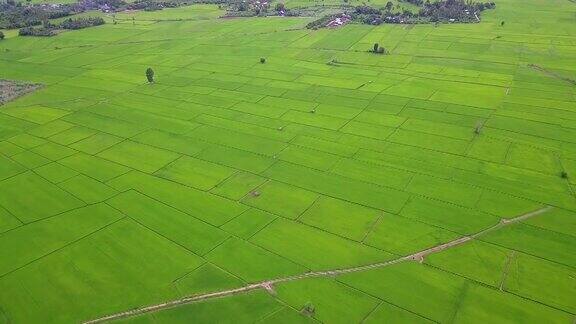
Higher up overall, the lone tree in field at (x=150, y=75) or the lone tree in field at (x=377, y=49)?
the lone tree in field at (x=150, y=75)

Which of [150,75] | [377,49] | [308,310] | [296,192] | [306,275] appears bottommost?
[306,275]

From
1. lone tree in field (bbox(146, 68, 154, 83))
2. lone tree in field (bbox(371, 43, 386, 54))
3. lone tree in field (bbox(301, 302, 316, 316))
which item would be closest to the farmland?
lone tree in field (bbox(301, 302, 316, 316))

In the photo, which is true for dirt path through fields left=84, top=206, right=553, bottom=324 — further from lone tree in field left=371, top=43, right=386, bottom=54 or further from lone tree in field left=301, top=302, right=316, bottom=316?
lone tree in field left=371, top=43, right=386, bottom=54

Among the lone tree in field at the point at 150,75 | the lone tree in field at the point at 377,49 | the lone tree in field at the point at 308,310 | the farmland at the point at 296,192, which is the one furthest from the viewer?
the lone tree in field at the point at 377,49

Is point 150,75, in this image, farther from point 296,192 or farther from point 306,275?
point 306,275

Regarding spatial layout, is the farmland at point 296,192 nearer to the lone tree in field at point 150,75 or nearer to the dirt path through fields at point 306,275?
the dirt path through fields at point 306,275

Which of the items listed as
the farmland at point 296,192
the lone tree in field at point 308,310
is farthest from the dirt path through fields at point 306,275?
the lone tree in field at point 308,310

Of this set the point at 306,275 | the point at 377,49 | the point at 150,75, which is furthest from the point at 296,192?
the point at 377,49

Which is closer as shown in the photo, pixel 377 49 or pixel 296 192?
pixel 296 192
